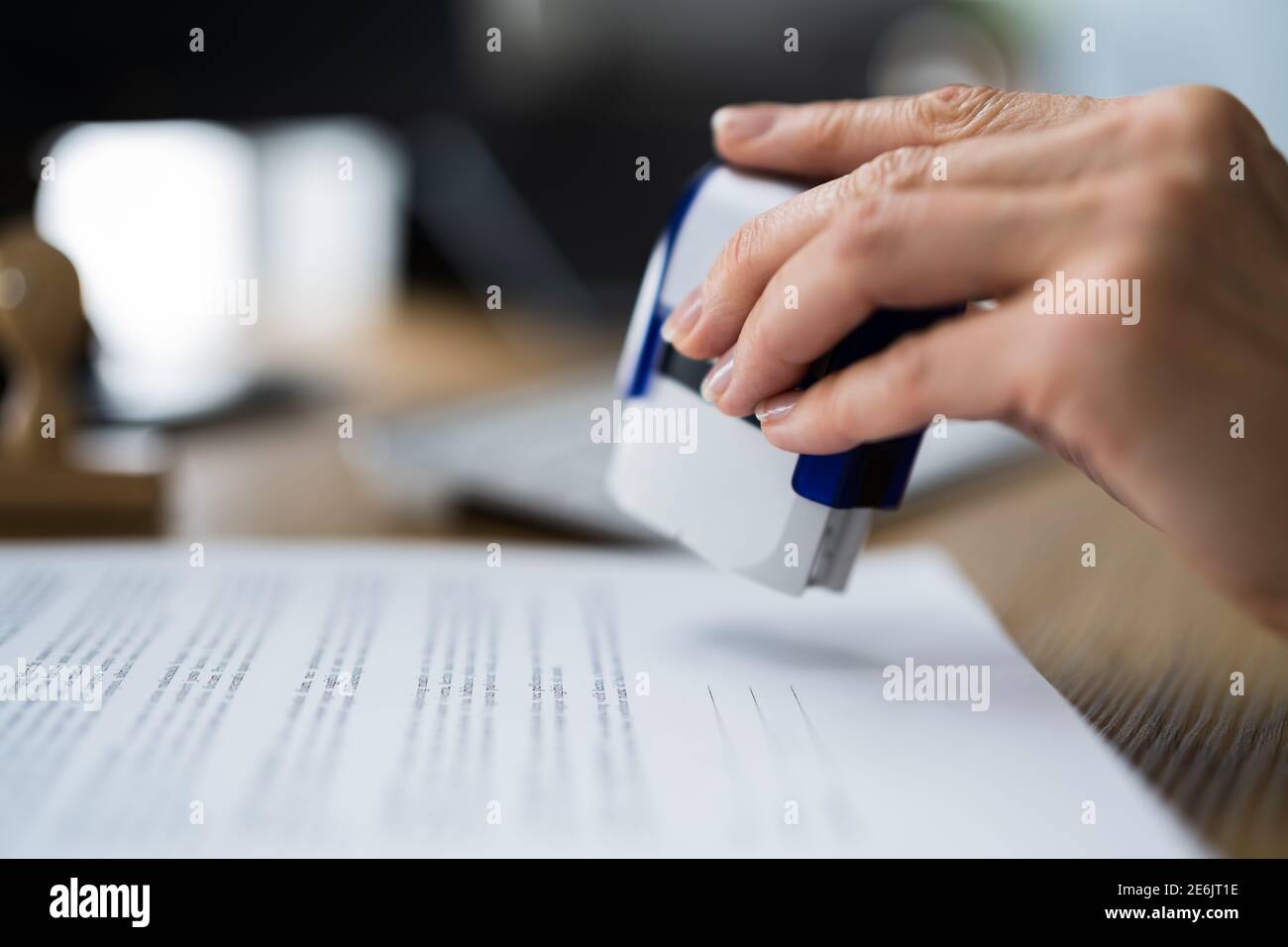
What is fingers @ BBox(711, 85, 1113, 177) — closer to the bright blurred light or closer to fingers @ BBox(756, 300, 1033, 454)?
fingers @ BBox(756, 300, 1033, 454)

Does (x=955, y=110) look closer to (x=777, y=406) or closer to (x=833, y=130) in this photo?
(x=833, y=130)

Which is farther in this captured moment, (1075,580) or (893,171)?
(1075,580)

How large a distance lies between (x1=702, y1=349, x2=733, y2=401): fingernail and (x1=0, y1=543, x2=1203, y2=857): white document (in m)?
0.11

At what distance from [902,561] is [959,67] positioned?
A: 250 centimetres

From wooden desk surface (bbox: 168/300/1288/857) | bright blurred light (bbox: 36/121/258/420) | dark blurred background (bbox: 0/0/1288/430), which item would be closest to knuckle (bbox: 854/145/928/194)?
wooden desk surface (bbox: 168/300/1288/857)

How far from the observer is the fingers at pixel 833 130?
1.63ft

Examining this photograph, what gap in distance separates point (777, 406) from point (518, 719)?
0.50 ft

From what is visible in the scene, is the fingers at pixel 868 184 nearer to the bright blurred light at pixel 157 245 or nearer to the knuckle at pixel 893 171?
the knuckle at pixel 893 171

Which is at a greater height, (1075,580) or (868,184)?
(868,184)

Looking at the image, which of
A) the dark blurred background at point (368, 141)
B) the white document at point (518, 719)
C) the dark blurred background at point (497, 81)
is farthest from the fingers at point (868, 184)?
the dark blurred background at point (497, 81)

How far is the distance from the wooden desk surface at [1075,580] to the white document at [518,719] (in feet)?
0.09

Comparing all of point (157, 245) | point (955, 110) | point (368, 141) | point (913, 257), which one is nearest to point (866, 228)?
point (913, 257)

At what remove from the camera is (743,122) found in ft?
1.69
